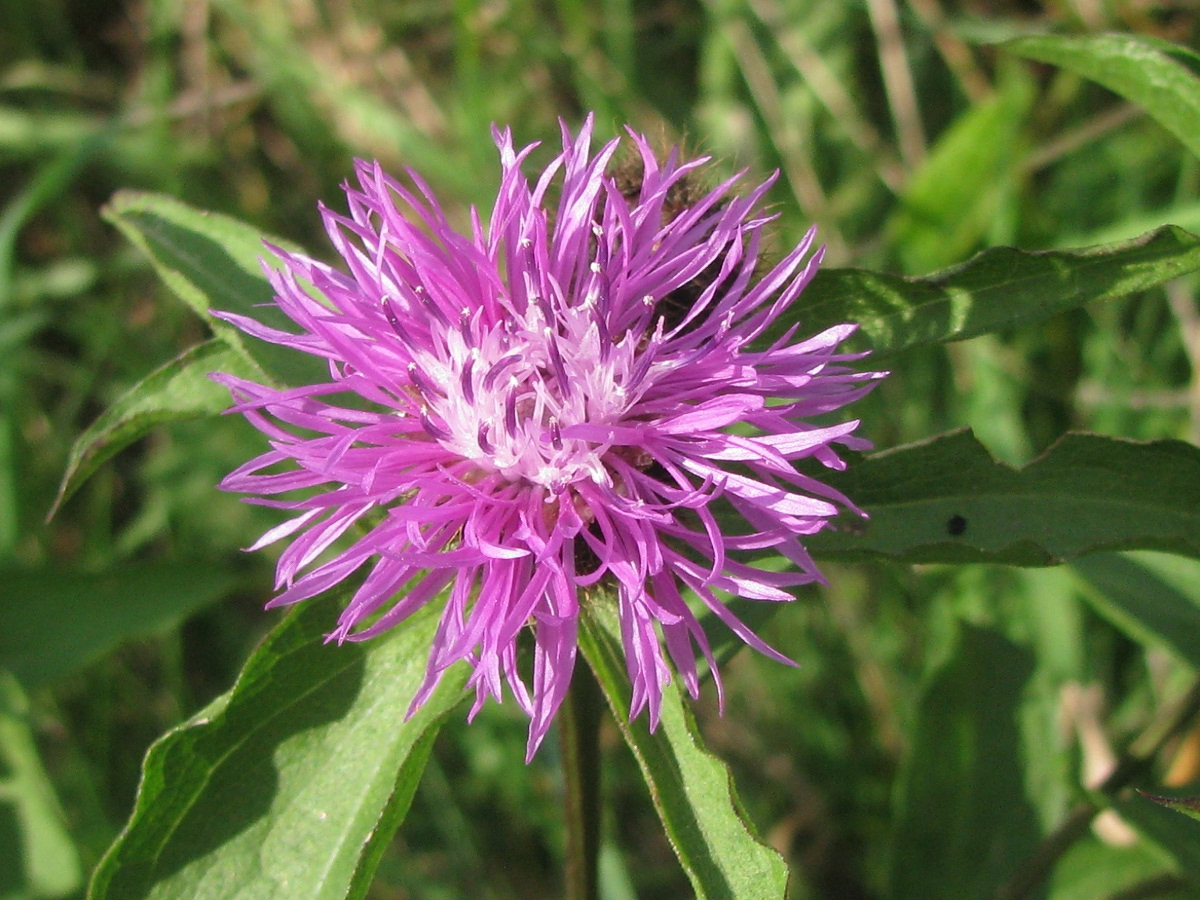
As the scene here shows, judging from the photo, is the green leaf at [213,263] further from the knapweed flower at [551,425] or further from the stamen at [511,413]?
the stamen at [511,413]

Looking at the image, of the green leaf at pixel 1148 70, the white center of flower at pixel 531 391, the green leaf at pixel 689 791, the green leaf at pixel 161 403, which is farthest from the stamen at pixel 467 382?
the green leaf at pixel 1148 70

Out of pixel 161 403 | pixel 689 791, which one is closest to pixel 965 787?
pixel 689 791

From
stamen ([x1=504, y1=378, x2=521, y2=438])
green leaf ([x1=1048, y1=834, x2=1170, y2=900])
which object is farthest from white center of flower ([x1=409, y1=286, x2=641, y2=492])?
green leaf ([x1=1048, y1=834, x2=1170, y2=900])

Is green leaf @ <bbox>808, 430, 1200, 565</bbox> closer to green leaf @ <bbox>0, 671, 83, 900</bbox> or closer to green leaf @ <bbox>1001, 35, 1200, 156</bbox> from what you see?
green leaf @ <bbox>1001, 35, 1200, 156</bbox>

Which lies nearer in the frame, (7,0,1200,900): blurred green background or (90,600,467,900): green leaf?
(90,600,467,900): green leaf

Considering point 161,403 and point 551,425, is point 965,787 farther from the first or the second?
point 161,403
